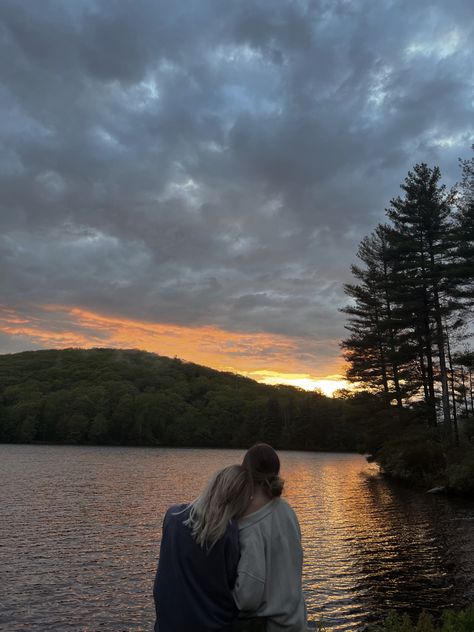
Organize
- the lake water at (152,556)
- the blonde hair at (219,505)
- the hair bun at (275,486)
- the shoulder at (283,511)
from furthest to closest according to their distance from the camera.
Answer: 1. the lake water at (152,556)
2. the hair bun at (275,486)
3. the shoulder at (283,511)
4. the blonde hair at (219,505)

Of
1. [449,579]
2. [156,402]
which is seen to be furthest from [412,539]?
[156,402]

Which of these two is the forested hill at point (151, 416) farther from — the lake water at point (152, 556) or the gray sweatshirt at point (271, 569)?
the gray sweatshirt at point (271, 569)

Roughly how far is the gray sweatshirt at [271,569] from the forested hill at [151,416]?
121 m

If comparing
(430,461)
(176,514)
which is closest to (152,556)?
(176,514)

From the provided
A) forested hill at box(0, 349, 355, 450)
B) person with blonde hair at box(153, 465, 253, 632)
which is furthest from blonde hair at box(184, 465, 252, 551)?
forested hill at box(0, 349, 355, 450)

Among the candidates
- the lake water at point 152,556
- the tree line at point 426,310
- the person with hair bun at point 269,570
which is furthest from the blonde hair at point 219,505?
the tree line at point 426,310

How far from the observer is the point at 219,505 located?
3693mm

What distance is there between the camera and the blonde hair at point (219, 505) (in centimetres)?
356

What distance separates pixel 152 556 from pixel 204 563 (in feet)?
48.6

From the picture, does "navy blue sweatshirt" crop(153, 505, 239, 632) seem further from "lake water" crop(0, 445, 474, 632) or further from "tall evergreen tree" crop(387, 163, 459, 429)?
"tall evergreen tree" crop(387, 163, 459, 429)

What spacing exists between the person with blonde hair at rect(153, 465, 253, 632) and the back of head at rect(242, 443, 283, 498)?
12cm

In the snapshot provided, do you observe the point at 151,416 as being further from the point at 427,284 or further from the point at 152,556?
the point at 152,556

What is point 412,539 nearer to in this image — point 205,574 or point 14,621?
point 14,621

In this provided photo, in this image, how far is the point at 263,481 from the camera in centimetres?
388
